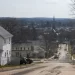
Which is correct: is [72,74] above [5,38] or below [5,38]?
below

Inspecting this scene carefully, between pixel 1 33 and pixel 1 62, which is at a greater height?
pixel 1 33

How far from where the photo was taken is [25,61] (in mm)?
52281

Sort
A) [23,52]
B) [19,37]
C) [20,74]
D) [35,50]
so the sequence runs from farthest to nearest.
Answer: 1. [19,37]
2. [35,50]
3. [23,52]
4. [20,74]

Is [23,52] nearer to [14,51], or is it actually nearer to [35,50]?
[14,51]

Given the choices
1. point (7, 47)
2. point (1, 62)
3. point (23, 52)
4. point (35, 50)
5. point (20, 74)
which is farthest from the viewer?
point (35, 50)

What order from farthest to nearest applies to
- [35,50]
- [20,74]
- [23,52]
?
[35,50] < [23,52] < [20,74]

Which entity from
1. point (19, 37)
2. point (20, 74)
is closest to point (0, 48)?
point (20, 74)

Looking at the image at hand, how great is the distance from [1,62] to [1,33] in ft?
20.7

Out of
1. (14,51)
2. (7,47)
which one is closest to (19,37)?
(14,51)

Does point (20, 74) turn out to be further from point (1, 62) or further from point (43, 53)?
point (43, 53)

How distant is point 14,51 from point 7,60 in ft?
125

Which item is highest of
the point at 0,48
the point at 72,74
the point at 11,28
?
the point at 11,28

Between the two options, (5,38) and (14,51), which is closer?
(5,38)

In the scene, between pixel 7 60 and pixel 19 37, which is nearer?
pixel 7 60
